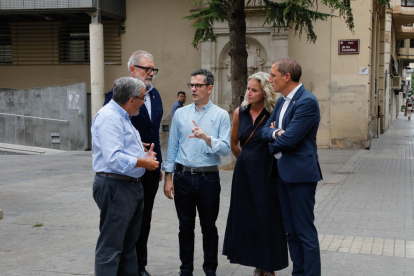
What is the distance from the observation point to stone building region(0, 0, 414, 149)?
18109 millimetres

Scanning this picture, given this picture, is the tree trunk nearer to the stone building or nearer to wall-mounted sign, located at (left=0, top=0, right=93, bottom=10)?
the stone building

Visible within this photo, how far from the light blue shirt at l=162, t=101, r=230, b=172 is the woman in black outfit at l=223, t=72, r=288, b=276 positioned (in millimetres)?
189

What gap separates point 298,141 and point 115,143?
4.59 feet

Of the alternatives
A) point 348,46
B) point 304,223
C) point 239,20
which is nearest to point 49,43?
point 239,20

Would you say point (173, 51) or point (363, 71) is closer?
point (363, 71)

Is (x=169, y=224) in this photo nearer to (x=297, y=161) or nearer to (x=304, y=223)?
(x=304, y=223)

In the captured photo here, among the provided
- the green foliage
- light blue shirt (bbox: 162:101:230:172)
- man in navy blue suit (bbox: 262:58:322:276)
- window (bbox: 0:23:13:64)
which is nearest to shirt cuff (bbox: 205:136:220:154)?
light blue shirt (bbox: 162:101:230:172)

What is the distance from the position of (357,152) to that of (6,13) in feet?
42.6

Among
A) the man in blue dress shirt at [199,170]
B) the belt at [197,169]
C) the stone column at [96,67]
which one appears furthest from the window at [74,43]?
the belt at [197,169]

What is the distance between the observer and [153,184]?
4.60 m

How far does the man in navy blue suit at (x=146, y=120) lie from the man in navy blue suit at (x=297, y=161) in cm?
101

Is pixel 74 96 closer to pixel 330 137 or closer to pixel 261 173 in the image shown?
pixel 330 137

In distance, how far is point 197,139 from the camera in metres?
4.59

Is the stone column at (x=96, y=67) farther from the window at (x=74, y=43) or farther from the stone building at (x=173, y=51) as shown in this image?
the window at (x=74, y=43)
